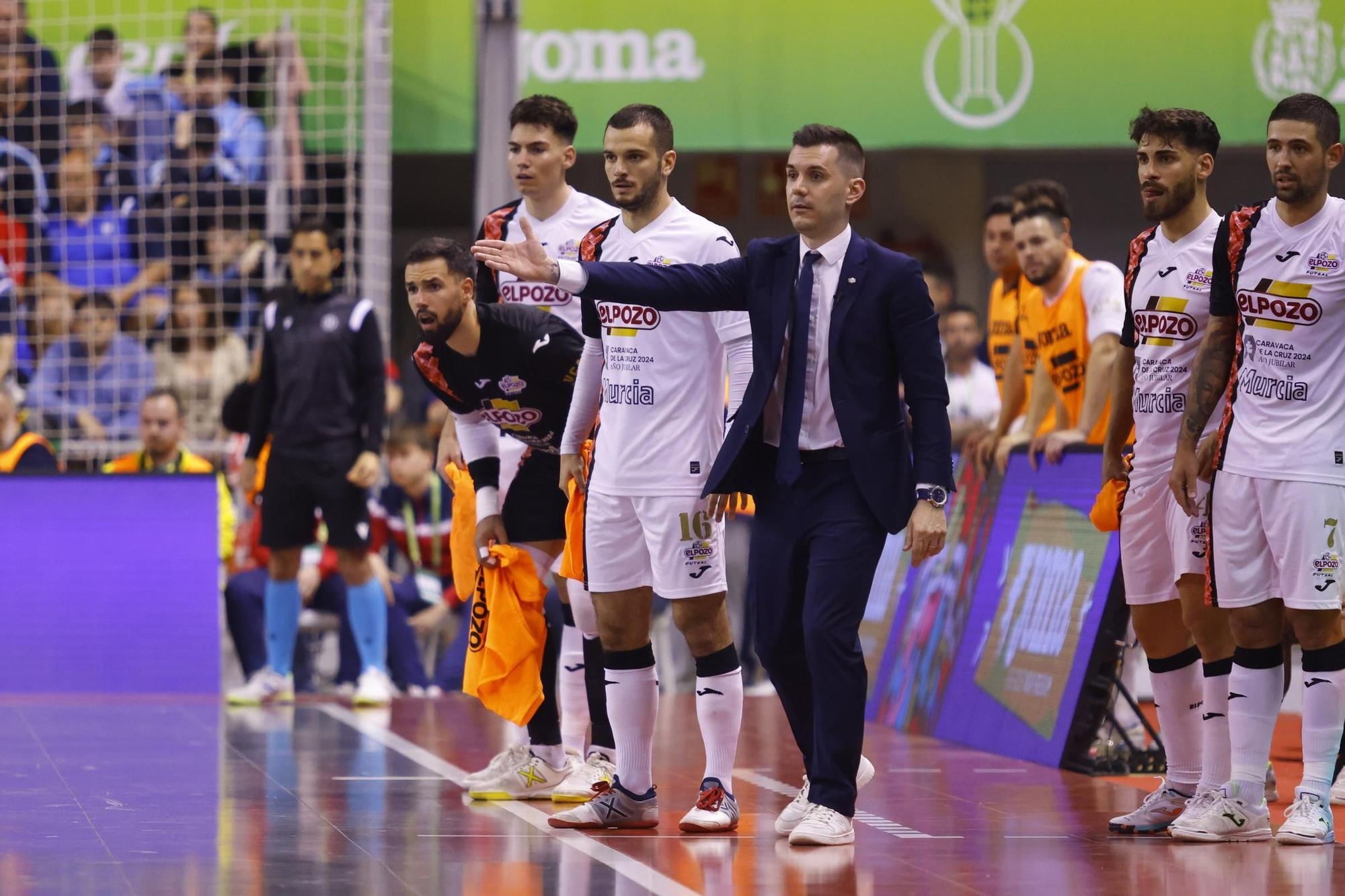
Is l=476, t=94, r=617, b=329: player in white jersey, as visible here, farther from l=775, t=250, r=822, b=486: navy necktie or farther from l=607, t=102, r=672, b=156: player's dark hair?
l=775, t=250, r=822, b=486: navy necktie

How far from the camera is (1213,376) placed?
6320 mm

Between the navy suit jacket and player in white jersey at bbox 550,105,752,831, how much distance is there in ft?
0.71

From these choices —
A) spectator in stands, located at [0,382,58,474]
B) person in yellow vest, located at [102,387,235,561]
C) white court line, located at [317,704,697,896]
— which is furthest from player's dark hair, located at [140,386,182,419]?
white court line, located at [317,704,697,896]

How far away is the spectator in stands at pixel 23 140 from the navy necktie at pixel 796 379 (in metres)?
9.83

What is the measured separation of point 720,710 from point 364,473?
4879mm

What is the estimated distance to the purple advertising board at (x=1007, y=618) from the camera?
8.45 m

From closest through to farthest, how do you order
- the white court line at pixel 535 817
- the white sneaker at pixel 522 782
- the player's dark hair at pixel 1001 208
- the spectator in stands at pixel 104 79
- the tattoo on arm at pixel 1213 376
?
the white court line at pixel 535 817 < the tattoo on arm at pixel 1213 376 < the white sneaker at pixel 522 782 < the player's dark hair at pixel 1001 208 < the spectator in stands at pixel 104 79

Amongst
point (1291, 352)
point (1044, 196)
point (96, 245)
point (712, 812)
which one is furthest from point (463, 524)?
point (96, 245)

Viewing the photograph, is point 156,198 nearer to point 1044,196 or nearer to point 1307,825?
point 1044,196

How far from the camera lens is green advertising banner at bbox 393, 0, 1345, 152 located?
1538 centimetres

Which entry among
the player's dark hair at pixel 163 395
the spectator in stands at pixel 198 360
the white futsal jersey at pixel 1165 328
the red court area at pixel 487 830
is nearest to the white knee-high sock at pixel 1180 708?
the red court area at pixel 487 830

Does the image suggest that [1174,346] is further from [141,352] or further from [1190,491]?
[141,352]

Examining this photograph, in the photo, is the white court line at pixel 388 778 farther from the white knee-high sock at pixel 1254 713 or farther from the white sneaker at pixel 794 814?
the white knee-high sock at pixel 1254 713

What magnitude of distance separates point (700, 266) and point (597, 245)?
57 cm
